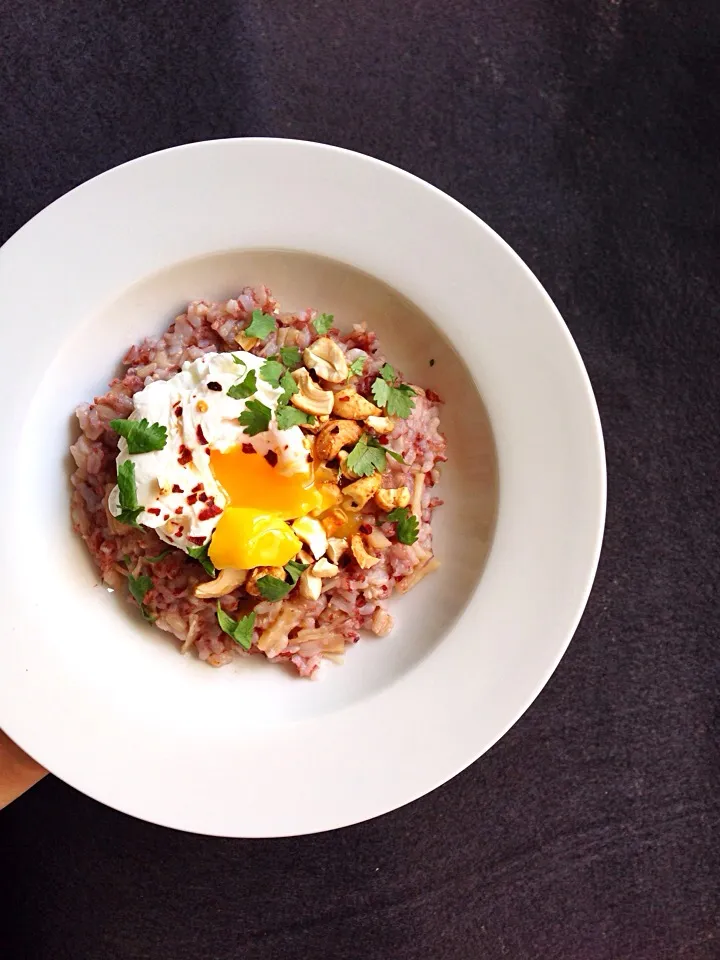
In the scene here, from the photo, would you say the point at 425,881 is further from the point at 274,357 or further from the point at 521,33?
the point at 521,33

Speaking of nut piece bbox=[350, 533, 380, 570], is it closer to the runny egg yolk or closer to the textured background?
the runny egg yolk

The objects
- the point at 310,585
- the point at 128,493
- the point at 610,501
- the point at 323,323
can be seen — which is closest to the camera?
the point at 128,493

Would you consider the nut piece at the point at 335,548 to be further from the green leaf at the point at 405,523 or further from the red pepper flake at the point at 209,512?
the red pepper flake at the point at 209,512

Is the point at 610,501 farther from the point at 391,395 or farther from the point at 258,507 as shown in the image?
the point at 258,507

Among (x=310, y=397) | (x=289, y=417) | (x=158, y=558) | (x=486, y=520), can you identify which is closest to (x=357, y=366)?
(x=310, y=397)

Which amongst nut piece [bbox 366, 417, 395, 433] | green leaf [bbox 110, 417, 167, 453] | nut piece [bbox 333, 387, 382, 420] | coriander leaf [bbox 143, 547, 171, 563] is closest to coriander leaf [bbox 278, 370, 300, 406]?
nut piece [bbox 333, 387, 382, 420]

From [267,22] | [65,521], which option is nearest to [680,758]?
[65,521]

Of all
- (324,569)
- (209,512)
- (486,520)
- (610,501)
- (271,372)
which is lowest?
(610,501)
